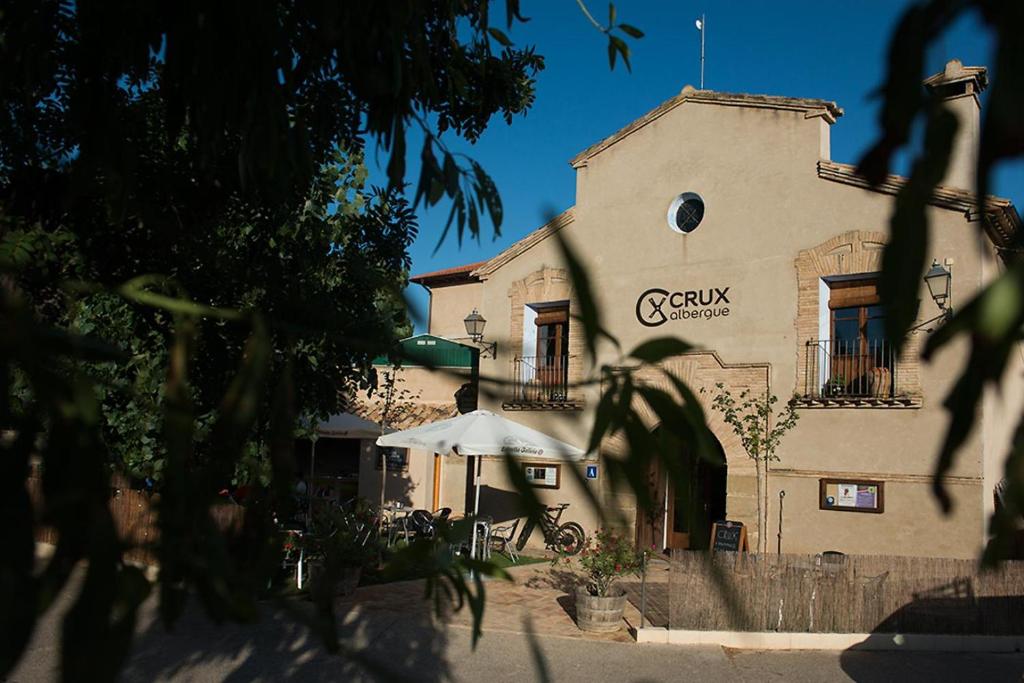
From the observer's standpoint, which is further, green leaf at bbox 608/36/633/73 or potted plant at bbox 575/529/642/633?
potted plant at bbox 575/529/642/633

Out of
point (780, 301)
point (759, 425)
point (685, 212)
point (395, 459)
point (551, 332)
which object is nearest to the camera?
point (759, 425)

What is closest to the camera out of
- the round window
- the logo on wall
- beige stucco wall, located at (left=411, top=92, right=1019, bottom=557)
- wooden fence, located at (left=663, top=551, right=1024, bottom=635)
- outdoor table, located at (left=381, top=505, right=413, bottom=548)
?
wooden fence, located at (left=663, top=551, right=1024, bottom=635)

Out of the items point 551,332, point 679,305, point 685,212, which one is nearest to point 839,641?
point 679,305

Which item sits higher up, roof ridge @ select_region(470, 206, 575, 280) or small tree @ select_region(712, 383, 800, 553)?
roof ridge @ select_region(470, 206, 575, 280)

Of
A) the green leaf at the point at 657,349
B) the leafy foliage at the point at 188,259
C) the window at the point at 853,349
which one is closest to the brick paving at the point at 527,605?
the window at the point at 853,349

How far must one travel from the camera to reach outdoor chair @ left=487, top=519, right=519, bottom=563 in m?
15.5

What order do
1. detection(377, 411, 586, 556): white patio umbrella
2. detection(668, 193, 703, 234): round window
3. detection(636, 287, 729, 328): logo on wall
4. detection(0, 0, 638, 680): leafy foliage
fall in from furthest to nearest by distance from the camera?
detection(668, 193, 703, 234): round window
detection(636, 287, 729, 328): logo on wall
detection(377, 411, 586, 556): white patio umbrella
detection(0, 0, 638, 680): leafy foliage

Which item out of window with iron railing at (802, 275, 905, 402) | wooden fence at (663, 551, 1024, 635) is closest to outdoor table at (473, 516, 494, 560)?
wooden fence at (663, 551, 1024, 635)

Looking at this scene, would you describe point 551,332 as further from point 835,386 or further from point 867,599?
point 867,599

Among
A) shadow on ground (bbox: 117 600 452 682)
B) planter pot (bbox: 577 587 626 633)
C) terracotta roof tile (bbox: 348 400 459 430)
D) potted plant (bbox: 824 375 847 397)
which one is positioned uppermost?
potted plant (bbox: 824 375 847 397)

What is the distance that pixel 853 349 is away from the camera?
46.7 feet

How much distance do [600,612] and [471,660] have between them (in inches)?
79.3

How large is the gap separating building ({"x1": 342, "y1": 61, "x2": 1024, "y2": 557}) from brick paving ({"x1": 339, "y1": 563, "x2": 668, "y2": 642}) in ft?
4.41

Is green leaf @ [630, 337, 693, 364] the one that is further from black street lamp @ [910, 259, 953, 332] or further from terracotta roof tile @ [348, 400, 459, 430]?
terracotta roof tile @ [348, 400, 459, 430]
